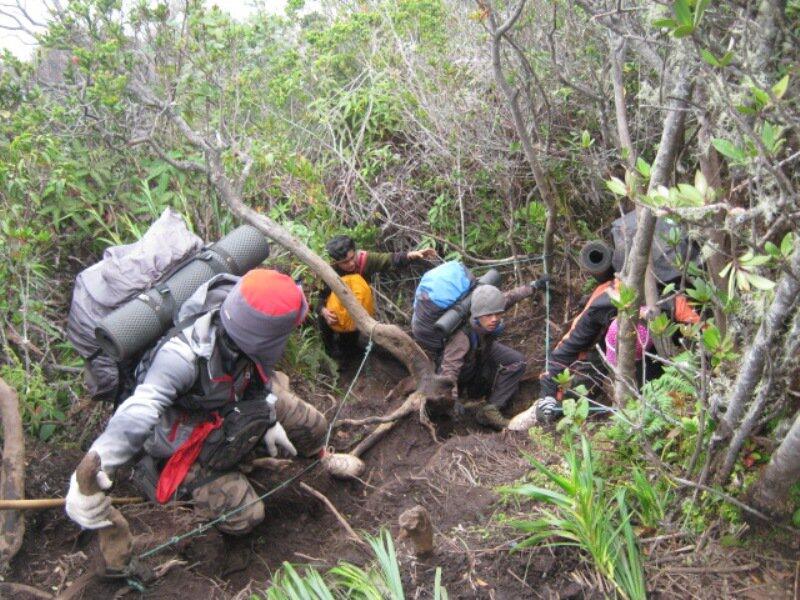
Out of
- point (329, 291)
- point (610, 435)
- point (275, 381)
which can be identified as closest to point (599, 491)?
point (610, 435)

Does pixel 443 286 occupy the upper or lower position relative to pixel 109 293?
lower

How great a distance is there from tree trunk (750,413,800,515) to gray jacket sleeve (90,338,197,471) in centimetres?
255

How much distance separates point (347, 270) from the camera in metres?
5.99

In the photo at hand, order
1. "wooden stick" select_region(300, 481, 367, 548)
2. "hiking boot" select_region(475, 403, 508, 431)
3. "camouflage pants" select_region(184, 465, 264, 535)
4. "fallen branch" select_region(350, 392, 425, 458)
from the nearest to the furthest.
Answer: "wooden stick" select_region(300, 481, 367, 548) < "camouflage pants" select_region(184, 465, 264, 535) < "fallen branch" select_region(350, 392, 425, 458) < "hiking boot" select_region(475, 403, 508, 431)

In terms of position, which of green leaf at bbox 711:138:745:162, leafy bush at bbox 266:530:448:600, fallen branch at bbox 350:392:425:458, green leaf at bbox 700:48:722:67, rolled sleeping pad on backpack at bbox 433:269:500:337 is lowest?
fallen branch at bbox 350:392:425:458

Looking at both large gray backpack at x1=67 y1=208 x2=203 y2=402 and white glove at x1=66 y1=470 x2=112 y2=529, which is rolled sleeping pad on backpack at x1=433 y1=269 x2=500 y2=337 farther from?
white glove at x1=66 y1=470 x2=112 y2=529

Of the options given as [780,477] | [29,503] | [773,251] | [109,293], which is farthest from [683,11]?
[29,503]

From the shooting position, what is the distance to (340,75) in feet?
24.0

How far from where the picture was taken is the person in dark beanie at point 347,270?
583 centimetres

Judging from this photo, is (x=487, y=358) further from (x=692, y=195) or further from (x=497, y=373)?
(x=692, y=195)

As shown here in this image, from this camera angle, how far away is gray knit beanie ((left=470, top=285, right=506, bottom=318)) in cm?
506

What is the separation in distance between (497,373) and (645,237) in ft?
8.77

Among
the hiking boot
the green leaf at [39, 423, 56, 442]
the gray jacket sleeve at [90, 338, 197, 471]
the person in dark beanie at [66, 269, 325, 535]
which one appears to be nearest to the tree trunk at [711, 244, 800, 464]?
the person in dark beanie at [66, 269, 325, 535]

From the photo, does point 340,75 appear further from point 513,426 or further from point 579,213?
point 513,426
